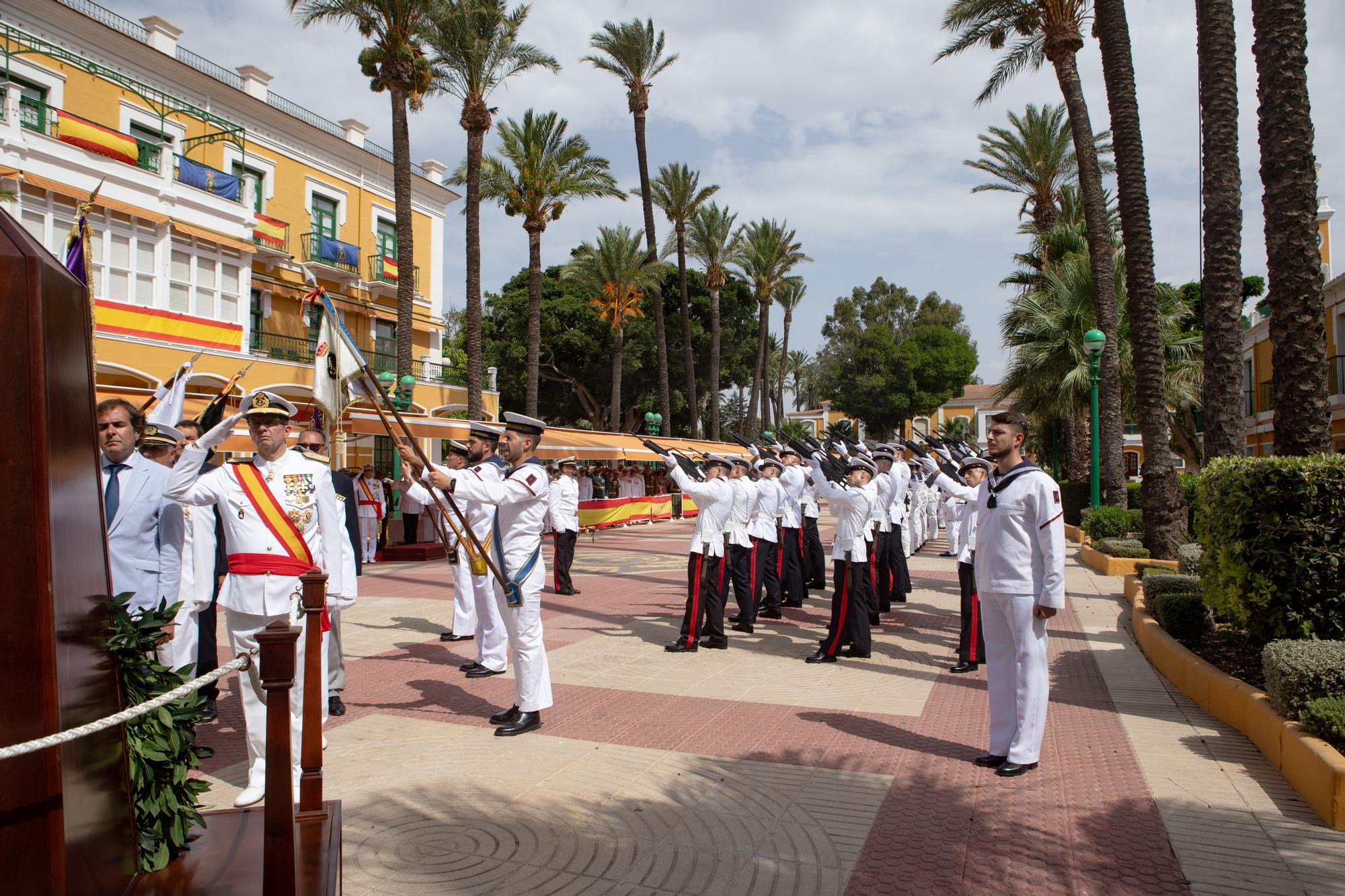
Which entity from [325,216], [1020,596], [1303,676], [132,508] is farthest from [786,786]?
[325,216]

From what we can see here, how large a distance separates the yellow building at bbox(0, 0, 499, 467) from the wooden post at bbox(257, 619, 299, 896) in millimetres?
11613

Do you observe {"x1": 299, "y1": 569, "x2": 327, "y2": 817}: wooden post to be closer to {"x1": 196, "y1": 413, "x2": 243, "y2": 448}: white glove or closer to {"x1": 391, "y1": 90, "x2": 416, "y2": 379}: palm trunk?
{"x1": 196, "y1": 413, "x2": 243, "y2": 448}: white glove

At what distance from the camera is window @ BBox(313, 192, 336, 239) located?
2838 cm

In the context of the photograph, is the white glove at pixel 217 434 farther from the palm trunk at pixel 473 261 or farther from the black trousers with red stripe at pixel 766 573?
the palm trunk at pixel 473 261

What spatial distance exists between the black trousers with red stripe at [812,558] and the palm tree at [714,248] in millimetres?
28229

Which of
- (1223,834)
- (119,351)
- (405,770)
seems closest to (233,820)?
(405,770)

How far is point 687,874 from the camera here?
152 inches

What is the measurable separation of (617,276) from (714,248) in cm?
647

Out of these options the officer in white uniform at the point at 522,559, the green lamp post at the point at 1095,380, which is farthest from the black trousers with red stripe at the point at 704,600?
the green lamp post at the point at 1095,380

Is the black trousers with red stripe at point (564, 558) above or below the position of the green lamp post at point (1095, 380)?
below

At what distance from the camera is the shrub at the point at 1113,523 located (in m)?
15.7

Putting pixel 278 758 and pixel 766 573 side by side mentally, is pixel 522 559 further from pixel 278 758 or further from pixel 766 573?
pixel 766 573

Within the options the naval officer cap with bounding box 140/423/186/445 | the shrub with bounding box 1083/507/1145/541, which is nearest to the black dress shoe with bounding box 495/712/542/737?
the naval officer cap with bounding box 140/423/186/445

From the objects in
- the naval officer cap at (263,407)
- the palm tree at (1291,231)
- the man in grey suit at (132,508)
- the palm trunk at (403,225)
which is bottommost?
the man in grey suit at (132,508)
